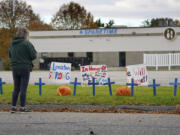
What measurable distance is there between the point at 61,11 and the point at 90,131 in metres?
62.3

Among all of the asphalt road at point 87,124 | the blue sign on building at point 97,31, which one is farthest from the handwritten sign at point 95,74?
the blue sign on building at point 97,31

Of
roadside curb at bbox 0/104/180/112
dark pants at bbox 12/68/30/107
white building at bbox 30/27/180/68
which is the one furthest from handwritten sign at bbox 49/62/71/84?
white building at bbox 30/27/180/68

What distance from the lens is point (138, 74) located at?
12102mm

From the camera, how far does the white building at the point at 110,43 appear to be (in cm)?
4762

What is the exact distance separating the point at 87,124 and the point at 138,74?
5.35 meters

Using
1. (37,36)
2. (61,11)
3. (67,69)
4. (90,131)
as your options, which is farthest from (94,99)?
(61,11)

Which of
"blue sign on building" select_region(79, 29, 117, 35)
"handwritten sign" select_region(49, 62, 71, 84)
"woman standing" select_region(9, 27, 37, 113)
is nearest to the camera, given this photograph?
"woman standing" select_region(9, 27, 37, 113)

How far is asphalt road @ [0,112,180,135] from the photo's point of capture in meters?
6.34

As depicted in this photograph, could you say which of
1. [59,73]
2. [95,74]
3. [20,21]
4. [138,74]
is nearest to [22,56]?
[59,73]

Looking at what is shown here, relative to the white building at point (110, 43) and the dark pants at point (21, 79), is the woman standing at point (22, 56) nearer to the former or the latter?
the dark pants at point (21, 79)

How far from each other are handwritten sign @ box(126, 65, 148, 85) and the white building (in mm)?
34340

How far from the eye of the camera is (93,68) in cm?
1243

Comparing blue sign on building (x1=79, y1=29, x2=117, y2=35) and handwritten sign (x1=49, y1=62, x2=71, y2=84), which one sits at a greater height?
blue sign on building (x1=79, y1=29, x2=117, y2=35)

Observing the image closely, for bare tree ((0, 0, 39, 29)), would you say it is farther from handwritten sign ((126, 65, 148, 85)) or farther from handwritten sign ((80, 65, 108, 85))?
handwritten sign ((126, 65, 148, 85))
